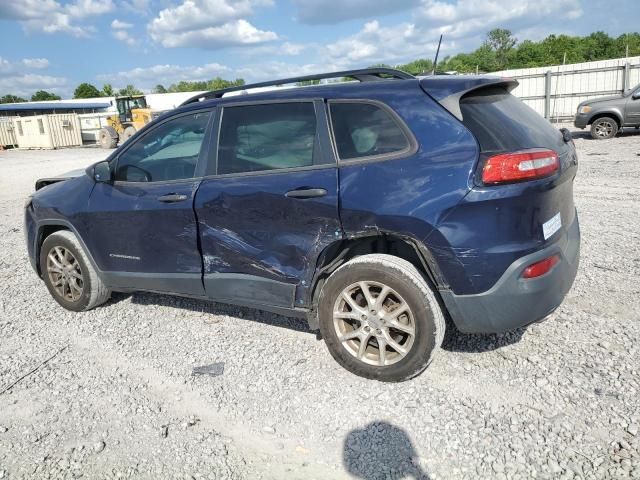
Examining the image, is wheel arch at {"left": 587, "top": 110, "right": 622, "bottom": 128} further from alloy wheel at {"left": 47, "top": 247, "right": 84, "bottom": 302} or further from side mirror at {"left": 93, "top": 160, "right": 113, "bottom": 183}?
alloy wheel at {"left": 47, "top": 247, "right": 84, "bottom": 302}

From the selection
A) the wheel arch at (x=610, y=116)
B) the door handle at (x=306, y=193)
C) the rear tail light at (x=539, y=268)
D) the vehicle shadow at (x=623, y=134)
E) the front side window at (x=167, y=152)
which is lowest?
the vehicle shadow at (x=623, y=134)

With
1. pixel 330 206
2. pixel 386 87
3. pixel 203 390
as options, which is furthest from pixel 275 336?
pixel 386 87

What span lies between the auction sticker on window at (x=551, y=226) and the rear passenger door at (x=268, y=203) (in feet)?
3.84

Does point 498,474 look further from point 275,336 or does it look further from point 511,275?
point 275,336

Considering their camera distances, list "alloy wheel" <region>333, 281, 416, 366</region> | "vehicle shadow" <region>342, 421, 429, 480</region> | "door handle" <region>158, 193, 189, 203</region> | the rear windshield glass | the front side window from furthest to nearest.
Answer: the front side window
"door handle" <region>158, 193, 189, 203</region>
"alloy wheel" <region>333, 281, 416, 366</region>
the rear windshield glass
"vehicle shadow" <region>342, 421, 429, 480</region>

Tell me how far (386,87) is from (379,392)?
1.88 meters

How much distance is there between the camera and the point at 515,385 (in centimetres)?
311

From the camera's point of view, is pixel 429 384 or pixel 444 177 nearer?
pixel 444 177

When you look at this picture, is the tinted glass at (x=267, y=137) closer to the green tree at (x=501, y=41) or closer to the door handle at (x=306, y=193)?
the door handle at (x=306, y=193)

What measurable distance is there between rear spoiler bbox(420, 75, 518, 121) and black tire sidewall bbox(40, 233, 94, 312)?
127 inches

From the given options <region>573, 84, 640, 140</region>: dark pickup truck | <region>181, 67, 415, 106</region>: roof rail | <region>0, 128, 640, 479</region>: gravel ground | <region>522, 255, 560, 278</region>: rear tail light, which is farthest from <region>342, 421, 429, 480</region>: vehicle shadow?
<region>573, 84, 640, 140</region>: dark pickup truck

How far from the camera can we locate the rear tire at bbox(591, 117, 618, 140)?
14.8 meters

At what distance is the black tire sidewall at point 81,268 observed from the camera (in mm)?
4457

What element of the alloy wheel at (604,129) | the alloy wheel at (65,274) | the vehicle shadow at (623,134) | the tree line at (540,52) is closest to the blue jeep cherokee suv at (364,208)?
the alloy wheel at (65,274)
